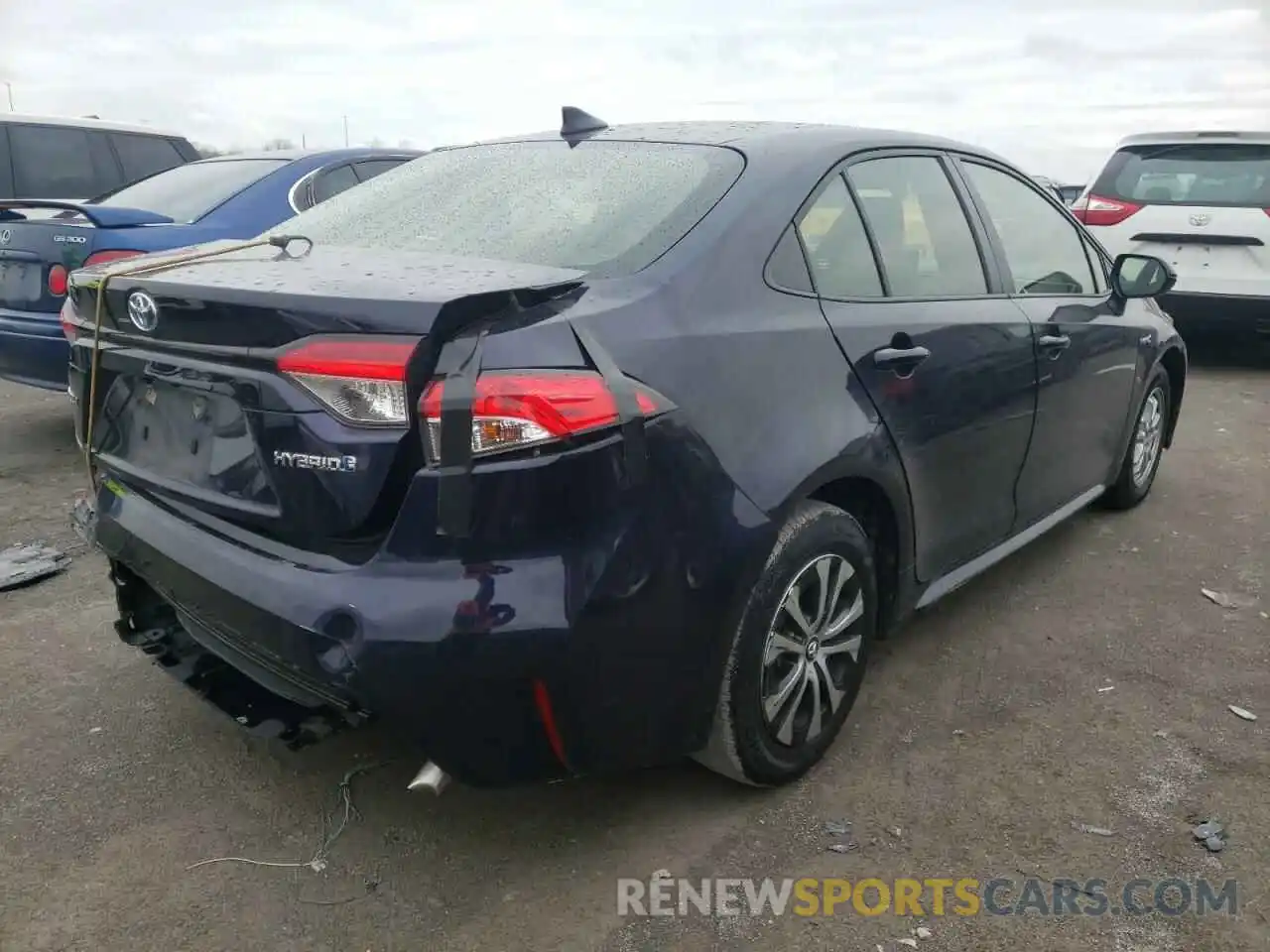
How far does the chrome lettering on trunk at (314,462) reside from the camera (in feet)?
6.52

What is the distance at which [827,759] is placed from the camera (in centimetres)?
283

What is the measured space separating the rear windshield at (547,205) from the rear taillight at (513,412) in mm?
438

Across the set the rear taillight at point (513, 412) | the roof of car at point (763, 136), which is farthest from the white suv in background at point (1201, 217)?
the rear taillight at point (513, 412)

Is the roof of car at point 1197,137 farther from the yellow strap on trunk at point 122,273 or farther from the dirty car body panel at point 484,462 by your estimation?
the yellow strap on trunk at point 122,273

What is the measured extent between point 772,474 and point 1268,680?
204cm

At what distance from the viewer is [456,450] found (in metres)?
1.90

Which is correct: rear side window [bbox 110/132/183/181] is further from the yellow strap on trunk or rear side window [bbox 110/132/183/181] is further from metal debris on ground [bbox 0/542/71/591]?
the yellow strap on trunk

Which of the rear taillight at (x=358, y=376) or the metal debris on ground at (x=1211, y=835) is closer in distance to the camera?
the rear taillight at (x=358, y=376)

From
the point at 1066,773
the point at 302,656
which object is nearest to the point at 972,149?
the point at 1066,773

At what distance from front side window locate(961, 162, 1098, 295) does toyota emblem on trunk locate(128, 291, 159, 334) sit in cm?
251

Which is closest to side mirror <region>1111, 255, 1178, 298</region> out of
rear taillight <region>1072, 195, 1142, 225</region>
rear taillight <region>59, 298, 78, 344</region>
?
rear taillight <region>59, 298, 78, 344</region>

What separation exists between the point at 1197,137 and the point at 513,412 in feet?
25.1

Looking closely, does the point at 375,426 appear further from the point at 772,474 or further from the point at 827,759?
the point at 827,759

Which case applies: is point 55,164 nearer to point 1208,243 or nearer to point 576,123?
point 576,123
